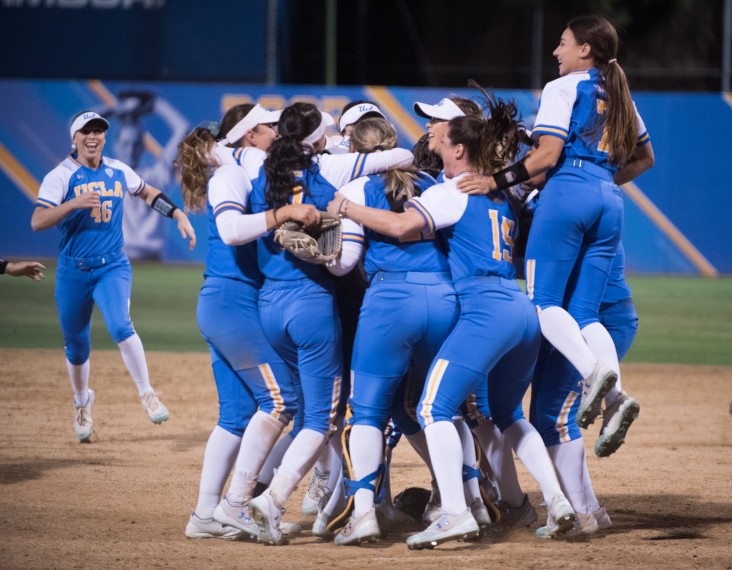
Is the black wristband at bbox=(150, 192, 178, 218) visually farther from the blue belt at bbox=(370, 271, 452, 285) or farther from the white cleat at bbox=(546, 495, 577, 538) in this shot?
the white cleat at bbox=(546, 495, 577, 538)

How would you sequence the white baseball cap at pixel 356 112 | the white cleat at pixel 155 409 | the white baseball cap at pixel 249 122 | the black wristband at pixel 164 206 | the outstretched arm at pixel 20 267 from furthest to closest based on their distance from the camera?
the black wristband at pixel 164 206 → the white cleat at pixel 155 409 → the outstretched arm at pixel 20 267 → the white baseball cap at pixel 356 112 → the white baseball cap at pixel 249 122

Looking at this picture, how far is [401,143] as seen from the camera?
18781mm

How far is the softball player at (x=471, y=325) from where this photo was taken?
4824 millimetres

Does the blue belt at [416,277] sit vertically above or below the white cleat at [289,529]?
above

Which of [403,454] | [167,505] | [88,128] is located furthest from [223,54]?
[167,505]

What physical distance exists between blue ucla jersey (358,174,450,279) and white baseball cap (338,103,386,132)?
695 mm

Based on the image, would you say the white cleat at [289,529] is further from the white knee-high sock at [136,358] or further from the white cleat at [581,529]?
the white knee-high sock at [136,358]

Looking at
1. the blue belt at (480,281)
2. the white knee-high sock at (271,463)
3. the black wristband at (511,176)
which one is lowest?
the white knee-high sock at (271,463)

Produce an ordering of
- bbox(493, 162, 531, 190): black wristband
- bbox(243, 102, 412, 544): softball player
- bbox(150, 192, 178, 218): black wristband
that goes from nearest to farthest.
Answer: bbox(243, 102, 412, 544): softball player, bbox(493, 162, 531, 190): black wristband, bbox(150, 192, 178, 218): black wristband

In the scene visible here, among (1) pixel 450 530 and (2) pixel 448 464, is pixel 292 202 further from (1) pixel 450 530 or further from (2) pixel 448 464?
(1) pixel 450 530

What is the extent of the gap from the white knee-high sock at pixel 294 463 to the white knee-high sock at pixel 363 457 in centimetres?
18

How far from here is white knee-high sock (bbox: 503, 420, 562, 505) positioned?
5035 millimetres

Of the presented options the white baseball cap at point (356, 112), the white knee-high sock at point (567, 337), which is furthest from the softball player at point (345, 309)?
the white knee-high sock at point (567, 337)

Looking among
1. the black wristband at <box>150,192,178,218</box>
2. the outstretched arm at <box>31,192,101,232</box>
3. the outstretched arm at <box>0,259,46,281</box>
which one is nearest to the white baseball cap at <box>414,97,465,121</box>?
A: the outstretched arm at <box>0,259,46,281</box>
